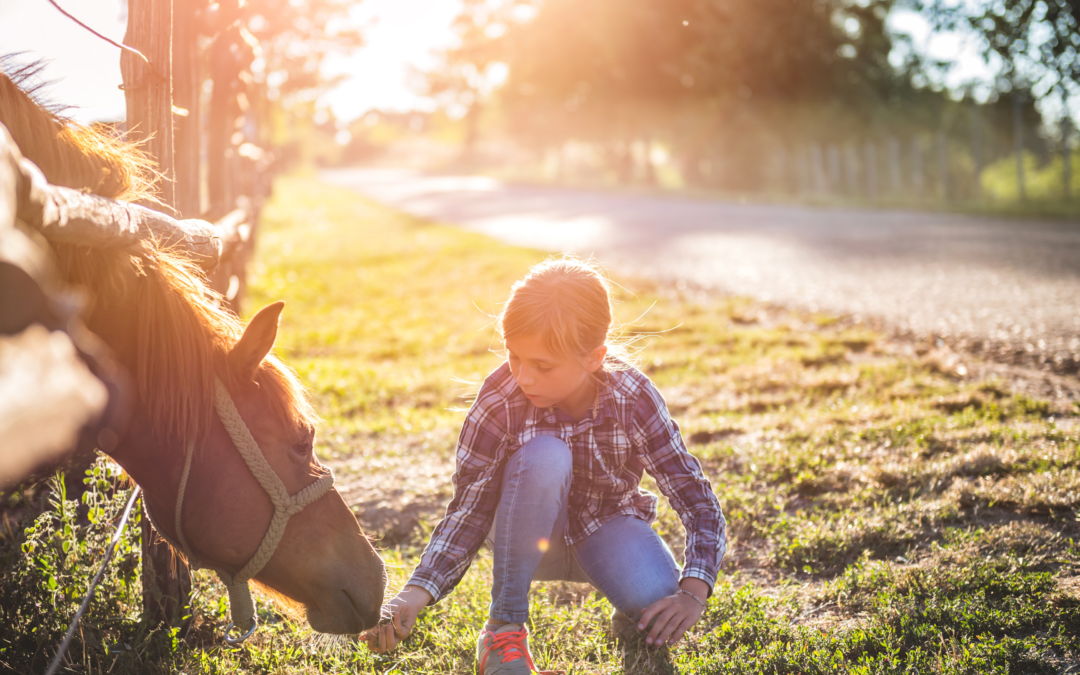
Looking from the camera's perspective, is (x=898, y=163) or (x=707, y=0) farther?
(x=707, y=0)

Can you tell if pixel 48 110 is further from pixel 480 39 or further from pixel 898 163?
pixel 480 39

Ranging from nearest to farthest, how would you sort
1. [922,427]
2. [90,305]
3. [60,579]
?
[90,305]
[60,579]
[922,427]

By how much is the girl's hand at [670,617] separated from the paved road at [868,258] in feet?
11.6

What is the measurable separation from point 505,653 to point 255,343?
968mm

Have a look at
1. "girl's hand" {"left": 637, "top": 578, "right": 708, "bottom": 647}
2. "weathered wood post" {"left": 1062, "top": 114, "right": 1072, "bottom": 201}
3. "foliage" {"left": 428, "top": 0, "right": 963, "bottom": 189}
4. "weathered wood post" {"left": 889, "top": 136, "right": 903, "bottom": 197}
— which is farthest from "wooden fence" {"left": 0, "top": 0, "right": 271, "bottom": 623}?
"foliage" {"left": 428, "top": 0, "right": 963, "bottom": 189}

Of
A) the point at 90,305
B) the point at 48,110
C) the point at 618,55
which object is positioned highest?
the point at 618,55

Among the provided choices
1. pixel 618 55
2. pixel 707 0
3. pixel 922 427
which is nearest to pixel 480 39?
pixel 618 55

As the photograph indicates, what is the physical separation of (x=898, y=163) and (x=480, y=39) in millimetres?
25069

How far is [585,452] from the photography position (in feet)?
7.18

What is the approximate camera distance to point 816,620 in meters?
Answer: 2.23

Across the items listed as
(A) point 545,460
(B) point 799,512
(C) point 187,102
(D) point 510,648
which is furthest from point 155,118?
(B) point 799,512

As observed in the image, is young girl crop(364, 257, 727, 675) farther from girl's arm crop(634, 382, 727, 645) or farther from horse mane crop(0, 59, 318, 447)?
horse mane crop(0, 59, 318, 447)

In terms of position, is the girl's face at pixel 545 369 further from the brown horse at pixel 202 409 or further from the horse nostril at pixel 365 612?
the horse nostril at pixel 365 612

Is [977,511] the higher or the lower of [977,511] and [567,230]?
the lower
